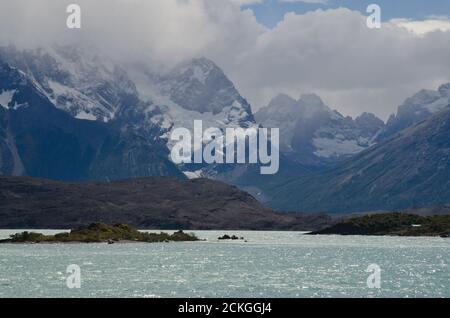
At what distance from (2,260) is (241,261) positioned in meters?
44.8

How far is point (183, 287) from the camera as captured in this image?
125 m

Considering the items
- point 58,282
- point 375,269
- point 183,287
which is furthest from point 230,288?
point 375,269

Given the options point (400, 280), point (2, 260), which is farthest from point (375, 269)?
point (2, 260)

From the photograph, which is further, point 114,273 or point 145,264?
point 145,264
